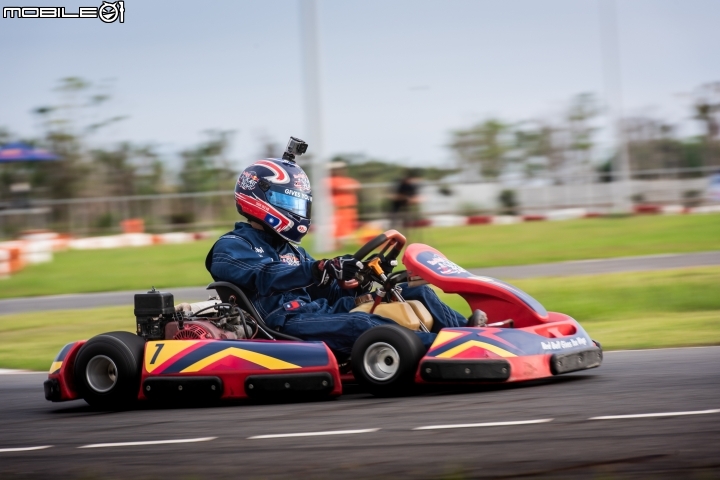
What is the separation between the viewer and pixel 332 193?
17562 millimetres

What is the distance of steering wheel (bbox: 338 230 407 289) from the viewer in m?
5.20

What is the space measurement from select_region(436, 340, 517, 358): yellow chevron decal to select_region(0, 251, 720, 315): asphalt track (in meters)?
7.14

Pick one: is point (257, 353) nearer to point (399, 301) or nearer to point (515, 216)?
point (399, 301)

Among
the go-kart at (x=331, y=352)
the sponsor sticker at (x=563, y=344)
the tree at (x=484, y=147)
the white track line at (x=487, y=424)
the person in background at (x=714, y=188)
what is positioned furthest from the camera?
the tree at (x=484, y=147)

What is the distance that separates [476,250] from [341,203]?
261 centimetres

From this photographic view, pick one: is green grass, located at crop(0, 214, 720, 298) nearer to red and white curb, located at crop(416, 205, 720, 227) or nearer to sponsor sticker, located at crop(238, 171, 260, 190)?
red and white curb, located at crop(416, 205, 720, 227)

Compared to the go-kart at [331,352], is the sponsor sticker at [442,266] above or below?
above

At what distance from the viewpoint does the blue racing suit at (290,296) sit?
5230 mm

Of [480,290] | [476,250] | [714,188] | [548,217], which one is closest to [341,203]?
[476,250]

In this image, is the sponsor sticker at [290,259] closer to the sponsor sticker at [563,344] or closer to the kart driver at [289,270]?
the kart driver at [289,270]

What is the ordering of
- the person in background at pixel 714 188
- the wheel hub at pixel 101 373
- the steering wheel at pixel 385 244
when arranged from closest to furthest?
1. the steering wheel at pixel 385 244
2. the wheel hub at pixel 101 373
3. the person in background at pixel 714 188

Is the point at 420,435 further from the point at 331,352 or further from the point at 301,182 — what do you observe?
the point at 301,182

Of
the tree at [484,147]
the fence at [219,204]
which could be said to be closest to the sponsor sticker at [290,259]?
the fence at [219,204]

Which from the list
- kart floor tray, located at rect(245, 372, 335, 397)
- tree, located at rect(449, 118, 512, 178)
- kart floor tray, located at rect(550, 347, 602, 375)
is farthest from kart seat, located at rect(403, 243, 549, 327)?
tree, located at rect(449, 118, 512, 178)
